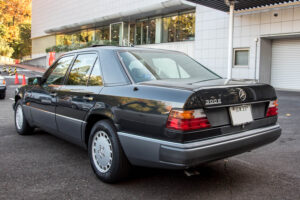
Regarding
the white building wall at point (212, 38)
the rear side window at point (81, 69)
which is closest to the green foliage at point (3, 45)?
the white building wall at point (212, 38)

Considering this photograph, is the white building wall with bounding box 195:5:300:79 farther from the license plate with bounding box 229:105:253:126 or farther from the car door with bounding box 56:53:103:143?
the car door with bounding box 56:53:103:143

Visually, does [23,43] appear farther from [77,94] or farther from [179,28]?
[77,94]

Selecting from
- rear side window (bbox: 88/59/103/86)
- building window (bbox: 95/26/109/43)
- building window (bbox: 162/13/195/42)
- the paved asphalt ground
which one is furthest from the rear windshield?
building window (bbox: 95/26/109/43)

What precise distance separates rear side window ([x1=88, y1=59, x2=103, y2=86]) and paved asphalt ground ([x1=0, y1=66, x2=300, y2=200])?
110cm

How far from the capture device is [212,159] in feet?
8.84

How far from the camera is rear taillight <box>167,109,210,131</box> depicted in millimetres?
2576

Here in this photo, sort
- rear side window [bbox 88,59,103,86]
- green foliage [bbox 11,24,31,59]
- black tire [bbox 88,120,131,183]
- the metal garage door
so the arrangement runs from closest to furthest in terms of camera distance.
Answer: black tire [bbox 88,120,131,183] → rear side window [bbox 88,59,103,86] → the metal garage door → green foliage [bbox 11,24,31,59]

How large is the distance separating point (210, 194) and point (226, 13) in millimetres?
16326

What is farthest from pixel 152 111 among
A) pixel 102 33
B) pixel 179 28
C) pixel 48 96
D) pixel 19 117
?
pixel 102 33

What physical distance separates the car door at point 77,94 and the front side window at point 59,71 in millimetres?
197

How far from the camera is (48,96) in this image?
14.7 ft

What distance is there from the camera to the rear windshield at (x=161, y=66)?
330 centimetres

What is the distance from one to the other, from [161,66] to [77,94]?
1.15 meters

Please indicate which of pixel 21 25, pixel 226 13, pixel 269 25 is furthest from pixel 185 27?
pixel 21 25
